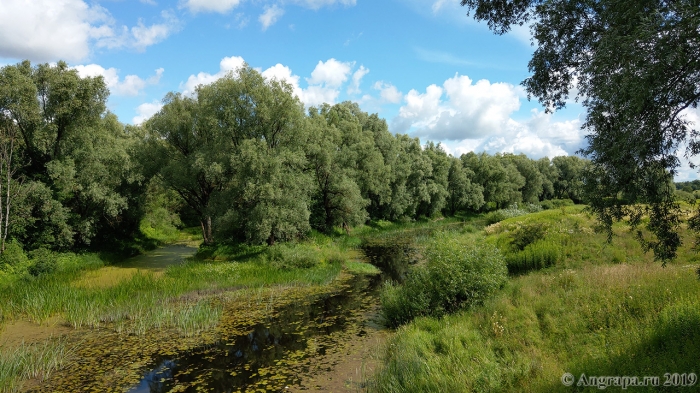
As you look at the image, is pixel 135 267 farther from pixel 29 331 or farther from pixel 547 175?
pixel 547 175

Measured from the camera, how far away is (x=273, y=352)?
40.3ft

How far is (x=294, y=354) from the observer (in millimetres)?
12016

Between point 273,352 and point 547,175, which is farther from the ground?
point 547,175

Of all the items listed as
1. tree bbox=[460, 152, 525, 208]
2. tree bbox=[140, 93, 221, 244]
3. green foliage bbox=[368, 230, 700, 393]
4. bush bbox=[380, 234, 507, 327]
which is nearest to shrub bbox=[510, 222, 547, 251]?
green foliage bbox=[368, 230, 700, 393]

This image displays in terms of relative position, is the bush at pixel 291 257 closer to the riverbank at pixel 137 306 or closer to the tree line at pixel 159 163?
the riverbank at pixel 137 306

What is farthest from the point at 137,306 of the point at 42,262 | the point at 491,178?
the point at 491,178

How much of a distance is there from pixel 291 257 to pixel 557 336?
1766 cm

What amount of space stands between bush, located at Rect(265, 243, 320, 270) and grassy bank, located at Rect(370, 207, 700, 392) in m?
13.1

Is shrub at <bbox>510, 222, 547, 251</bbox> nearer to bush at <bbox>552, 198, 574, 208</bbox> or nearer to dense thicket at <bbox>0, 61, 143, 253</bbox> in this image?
dense thicket at <bbox>0, 61, 143, 253</bbox>

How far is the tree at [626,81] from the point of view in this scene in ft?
17.7

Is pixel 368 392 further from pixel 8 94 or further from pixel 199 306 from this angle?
pixel 8 94

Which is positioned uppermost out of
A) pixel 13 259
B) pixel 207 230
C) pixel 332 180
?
pixel 332 180

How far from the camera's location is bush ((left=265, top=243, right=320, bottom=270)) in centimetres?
2442

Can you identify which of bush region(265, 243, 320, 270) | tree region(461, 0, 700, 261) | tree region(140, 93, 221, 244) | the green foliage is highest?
tree region(140, 93, 221, 244)
